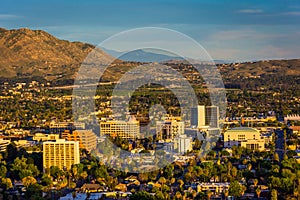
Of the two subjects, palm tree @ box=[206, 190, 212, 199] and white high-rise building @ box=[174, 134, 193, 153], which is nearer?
palm tree @ box=[206, 190, 212, 199]

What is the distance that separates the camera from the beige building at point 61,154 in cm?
2788

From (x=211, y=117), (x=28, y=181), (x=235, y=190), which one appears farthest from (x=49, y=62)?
(x=235, y=190)

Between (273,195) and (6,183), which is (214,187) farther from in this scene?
(6,183)

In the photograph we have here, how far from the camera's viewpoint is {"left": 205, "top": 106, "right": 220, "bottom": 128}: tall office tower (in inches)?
1596

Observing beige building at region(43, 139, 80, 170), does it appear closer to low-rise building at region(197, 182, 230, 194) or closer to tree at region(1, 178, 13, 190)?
tree at region(1, 178, 13, 190)

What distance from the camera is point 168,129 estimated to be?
3644cm

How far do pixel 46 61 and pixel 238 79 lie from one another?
3081 centimetres

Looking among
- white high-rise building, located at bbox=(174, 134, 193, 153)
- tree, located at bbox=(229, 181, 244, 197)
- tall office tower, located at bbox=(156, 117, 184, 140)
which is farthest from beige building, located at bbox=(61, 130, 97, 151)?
tree, located at bbox=(229, 181, 244, 197)

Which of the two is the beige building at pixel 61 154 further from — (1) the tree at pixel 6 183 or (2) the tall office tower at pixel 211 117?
(2) the tall office tower at pixel 211 117

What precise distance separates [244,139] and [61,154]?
11.9 m

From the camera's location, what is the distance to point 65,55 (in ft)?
352

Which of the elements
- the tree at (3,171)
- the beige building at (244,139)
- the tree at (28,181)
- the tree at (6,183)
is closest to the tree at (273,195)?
the tree at (28,181)

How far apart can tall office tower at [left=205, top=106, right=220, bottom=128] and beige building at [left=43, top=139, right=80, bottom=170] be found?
13.2m

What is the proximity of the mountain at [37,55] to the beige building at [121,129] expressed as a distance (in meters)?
45.9
